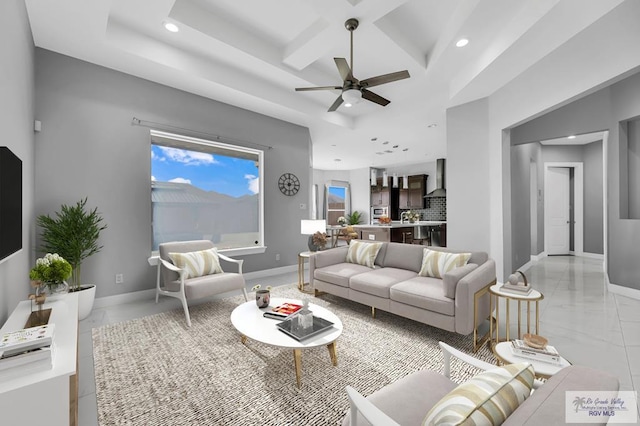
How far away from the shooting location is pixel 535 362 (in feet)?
4.84

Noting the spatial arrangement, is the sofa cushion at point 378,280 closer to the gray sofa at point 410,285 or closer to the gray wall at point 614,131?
the gray sofa at point 410,285

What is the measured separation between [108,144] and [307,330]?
346 centimetres

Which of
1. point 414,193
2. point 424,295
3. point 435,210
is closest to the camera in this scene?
point 424,295

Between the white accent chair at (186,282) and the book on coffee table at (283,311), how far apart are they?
1.09 metres

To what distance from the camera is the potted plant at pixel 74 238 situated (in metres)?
2.92

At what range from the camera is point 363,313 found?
3.21 m

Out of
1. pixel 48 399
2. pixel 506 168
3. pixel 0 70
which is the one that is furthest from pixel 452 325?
pixel 0 70

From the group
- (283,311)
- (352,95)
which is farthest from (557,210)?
(283,311)

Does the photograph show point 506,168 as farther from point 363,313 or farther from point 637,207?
point 363,313

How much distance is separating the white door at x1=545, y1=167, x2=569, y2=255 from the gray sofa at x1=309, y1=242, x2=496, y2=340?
5.64 m

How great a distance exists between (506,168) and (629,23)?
196 centimetres

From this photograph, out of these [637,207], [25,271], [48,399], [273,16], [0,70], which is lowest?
[48,399]

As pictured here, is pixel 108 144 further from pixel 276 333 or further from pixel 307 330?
Result: pixel 307 330

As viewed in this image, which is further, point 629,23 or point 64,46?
point 64,46
